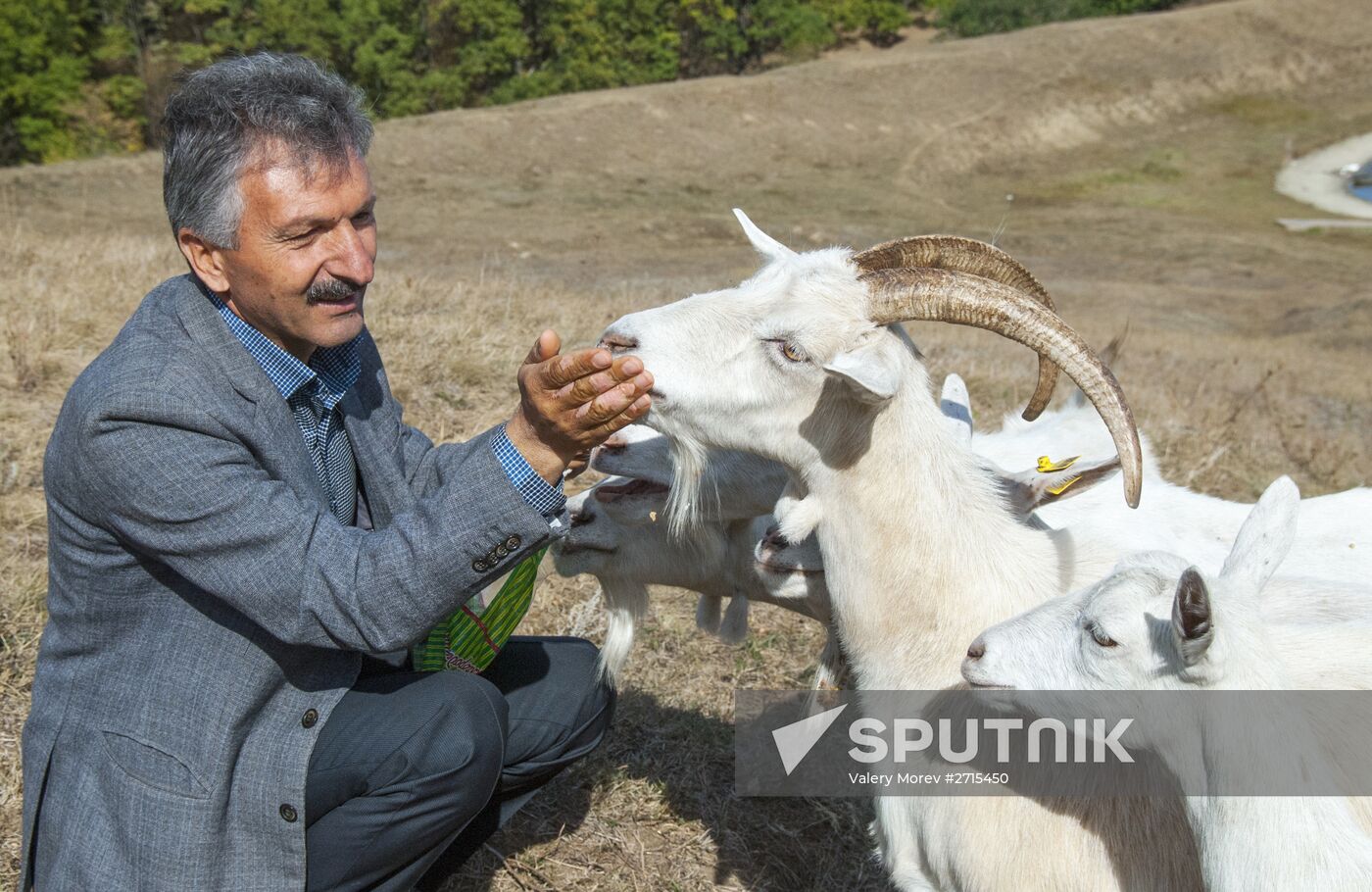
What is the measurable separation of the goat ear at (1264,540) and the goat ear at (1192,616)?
0.91ft

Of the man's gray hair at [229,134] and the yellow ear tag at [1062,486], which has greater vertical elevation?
the man's gray hair at [229,134]

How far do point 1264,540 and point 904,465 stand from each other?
75 cm

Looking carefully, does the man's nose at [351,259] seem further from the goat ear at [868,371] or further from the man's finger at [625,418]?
the goat ear at [868,371]

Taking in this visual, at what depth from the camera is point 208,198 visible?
7.92ft

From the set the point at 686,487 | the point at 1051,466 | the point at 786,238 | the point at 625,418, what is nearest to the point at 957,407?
the point at 1051,466

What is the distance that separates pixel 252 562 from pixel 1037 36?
4161cm

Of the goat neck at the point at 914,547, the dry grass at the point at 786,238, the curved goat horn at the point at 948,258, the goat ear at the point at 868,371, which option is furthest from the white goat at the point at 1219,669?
the dry grass at the point at 786,238

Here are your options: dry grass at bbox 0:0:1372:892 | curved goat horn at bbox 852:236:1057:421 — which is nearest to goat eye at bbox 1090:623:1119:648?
curved goat horn at bbox 852:236:1057:421

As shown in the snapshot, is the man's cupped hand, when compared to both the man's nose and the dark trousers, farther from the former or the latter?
the dark trousers

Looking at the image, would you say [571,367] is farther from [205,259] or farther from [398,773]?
[398,773]

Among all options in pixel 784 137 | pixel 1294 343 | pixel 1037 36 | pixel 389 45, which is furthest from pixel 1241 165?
pixel 389 45

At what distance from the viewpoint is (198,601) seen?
2.44 metres

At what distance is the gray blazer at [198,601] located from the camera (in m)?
2.28

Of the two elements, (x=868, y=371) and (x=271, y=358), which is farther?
(x=271, y=358)
